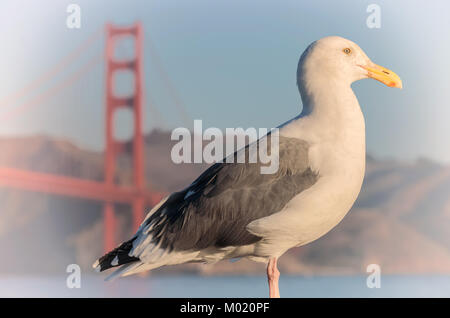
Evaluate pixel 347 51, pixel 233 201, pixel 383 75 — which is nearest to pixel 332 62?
pixel 347 51

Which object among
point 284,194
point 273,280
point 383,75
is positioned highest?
point 383,75

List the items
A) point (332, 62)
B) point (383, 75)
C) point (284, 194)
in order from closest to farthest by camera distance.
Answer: point (284, 194) < point (332, 62) < point (383, 75)

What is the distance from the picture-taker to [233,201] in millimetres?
2611

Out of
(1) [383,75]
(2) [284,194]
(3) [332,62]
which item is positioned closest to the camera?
(2) [284,194]

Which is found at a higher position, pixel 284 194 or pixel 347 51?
pixel 347 51

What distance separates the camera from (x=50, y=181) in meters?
14.8

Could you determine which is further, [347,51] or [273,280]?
[347,51]

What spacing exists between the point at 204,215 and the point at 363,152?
0.70 meters

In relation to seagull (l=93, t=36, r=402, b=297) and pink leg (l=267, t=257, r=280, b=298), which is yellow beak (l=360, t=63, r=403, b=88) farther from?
pink leg (l=267, t=257, r=280, b=298)

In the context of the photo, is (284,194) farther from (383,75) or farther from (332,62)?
(383,75)

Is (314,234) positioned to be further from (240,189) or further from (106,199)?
(106,199)

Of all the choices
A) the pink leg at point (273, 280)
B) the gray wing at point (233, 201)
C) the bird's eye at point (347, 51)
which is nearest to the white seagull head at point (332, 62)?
the bird's eye at point (347, 51)

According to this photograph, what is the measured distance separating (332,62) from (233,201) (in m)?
0.73

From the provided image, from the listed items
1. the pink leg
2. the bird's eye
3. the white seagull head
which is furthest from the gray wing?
the bird's eye
